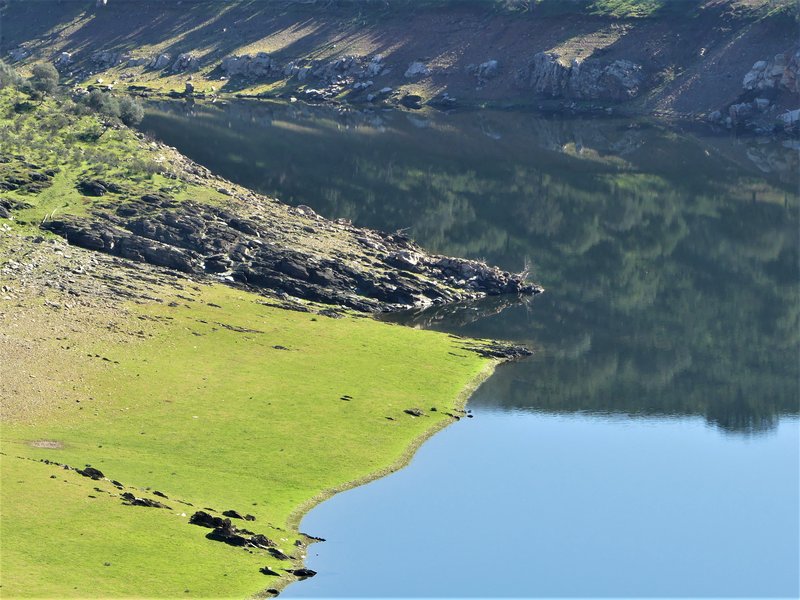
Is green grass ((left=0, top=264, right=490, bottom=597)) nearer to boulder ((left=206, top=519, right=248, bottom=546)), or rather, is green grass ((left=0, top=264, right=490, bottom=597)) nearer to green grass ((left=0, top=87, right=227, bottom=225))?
boulder ((left=206, top=519, right=248, bottom=546))

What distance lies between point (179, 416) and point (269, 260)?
128 feet

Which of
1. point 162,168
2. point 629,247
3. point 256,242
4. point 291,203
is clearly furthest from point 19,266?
point 629,247

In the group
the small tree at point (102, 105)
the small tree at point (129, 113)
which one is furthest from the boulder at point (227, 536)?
the small tree at point (129, 113)

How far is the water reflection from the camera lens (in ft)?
383

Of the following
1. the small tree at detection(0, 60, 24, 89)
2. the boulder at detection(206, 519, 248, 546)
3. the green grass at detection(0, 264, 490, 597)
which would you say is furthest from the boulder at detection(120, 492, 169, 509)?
the small tree at detection(0, 60, 24, 89)

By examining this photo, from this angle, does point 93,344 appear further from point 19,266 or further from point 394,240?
point 394,240

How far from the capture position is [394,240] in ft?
488

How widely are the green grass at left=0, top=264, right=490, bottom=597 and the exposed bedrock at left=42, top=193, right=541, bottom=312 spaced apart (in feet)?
17.9

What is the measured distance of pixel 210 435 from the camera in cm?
9500

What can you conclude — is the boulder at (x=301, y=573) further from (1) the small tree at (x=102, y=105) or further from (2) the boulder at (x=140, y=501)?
(1) the small tree at (x=102, y=105)

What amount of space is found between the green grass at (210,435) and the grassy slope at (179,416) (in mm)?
136

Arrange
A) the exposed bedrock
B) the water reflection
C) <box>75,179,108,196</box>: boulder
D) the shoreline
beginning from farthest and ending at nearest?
<box>75,179,108,196</box>: boulder, the exposed bedrock, the water reflection, the shoreline

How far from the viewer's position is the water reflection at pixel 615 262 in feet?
383

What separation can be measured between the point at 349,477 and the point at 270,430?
28.0 ft
